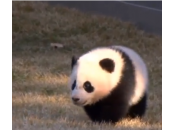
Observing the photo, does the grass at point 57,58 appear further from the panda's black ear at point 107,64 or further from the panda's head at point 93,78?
the panda's black ear at point 107,64

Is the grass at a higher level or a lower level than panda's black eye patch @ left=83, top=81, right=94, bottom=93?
lower

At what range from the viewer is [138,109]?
223 inches

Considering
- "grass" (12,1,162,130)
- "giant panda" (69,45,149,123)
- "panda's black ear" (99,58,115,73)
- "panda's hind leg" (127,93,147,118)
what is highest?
"panda's black ear" (99,58,115,73)

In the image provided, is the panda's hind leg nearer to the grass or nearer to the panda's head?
the grass

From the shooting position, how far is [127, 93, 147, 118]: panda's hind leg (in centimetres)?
561

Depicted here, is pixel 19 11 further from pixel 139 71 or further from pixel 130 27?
pixel 139 71

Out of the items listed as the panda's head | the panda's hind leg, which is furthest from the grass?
the panda's head

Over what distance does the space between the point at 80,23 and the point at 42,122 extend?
6332 millimetres

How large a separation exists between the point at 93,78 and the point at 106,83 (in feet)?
0.51

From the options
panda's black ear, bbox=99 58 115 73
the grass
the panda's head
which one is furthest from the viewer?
the grass

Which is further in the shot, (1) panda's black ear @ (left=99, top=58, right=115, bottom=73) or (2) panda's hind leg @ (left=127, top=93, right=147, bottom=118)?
(2) panda's hind leg @ (left=127, top=93, right=147, bottom=118)

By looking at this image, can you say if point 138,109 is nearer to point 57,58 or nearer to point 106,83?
point 106,83

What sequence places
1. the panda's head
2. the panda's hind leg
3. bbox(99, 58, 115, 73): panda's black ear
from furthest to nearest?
the panda's hind leg
bbox(99, 58, 115, 73): panda's black ear
the panda's head
